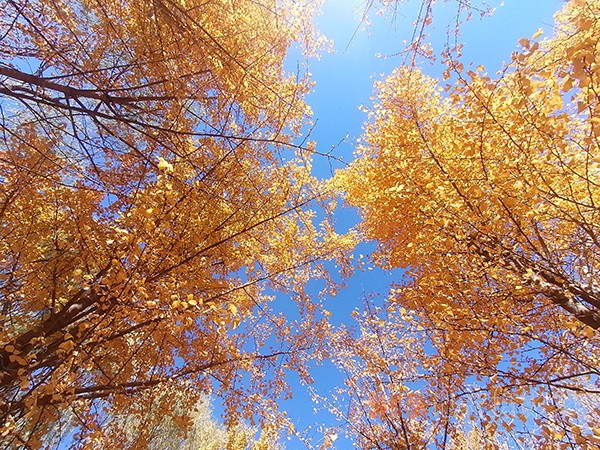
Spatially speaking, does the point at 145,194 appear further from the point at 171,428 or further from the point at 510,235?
the point at 171,428

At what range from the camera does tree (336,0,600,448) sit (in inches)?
79.8

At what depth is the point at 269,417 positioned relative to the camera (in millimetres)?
4023

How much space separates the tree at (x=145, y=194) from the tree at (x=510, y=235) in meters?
1.53

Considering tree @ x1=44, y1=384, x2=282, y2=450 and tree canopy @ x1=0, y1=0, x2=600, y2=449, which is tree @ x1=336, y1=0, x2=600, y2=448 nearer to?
tree canopy @ x1=0, y1=0, x2=600, y2=449

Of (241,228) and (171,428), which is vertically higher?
(241,228)

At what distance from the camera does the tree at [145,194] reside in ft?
8.70

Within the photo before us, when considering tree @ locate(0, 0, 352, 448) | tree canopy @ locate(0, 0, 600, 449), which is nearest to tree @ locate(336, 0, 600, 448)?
tree canopy @ locate(0, 0, 600, 449)

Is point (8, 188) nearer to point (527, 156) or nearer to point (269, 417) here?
point (269, 417)

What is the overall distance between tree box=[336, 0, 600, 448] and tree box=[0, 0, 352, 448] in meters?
1.53

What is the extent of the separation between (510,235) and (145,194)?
3805mm

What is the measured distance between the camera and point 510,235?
3.18 meters

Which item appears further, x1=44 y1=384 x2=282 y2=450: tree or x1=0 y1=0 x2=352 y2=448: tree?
x1=44 y1=384 x2=282 y2=450: tree

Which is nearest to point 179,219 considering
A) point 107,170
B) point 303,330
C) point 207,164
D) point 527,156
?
point 207,164

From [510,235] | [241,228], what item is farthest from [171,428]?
[510,235]
